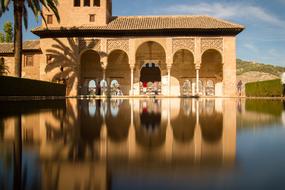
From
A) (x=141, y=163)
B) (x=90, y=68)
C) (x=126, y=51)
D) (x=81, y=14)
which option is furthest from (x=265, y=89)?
(x=141, y=163)

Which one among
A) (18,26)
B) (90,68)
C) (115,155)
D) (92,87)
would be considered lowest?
(115,155)

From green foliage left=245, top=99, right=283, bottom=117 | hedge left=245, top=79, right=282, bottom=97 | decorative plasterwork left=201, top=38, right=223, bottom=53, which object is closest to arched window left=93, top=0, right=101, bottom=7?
decorative plasterwork left=201, top=38, right=223, bottom=53

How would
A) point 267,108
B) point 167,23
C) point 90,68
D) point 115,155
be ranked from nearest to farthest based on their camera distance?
point 115,155 → point 267,108 → point 167,23 → point 90,68

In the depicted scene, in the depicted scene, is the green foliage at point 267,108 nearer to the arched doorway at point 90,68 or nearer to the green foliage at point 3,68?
the arched doorway at point 90,68

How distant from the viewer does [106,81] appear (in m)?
29.2

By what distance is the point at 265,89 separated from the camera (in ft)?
76.2

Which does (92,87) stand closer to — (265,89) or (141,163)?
(265,89)

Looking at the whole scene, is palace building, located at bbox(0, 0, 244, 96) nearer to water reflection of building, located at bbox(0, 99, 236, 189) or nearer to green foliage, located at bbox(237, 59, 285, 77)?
water reflection of building, located at bbox(0, 99, 236, 189)

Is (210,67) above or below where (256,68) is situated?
below

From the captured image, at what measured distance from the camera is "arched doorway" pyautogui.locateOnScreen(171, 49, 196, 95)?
1136 inches

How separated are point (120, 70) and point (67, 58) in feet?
18.4

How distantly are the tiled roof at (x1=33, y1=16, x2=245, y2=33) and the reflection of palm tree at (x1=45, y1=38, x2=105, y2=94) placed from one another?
A: 138 centimetres

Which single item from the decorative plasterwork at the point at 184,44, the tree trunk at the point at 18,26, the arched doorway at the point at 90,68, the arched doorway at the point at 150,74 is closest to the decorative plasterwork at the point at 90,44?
the arched doorway at the point at 90,68

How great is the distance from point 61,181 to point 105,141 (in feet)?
4.68
